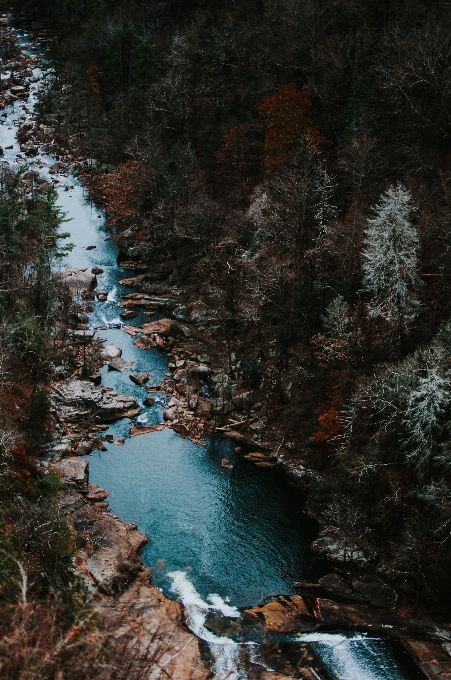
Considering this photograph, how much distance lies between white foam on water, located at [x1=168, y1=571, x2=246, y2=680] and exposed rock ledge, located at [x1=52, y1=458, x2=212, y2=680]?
44 centimetres

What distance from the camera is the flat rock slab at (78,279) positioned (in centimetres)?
5231

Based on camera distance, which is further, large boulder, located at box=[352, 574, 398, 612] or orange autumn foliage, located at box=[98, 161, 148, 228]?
orange autumn foliage, located at box=[98, 161, 148, 228]

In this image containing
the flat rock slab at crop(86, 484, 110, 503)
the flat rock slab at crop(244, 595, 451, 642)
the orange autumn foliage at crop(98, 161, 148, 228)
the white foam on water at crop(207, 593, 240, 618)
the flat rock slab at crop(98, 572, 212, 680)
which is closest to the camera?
the flat rock slab at crop(98, 572, 212, 680)

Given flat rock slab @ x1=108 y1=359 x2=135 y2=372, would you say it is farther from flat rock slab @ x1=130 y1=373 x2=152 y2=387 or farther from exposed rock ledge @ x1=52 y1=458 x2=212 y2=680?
exposed rock ledge @ x1=52 y1=458 x2=212 y2=680

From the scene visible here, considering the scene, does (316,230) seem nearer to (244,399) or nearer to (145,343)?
(244,399)

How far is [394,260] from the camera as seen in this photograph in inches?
1323

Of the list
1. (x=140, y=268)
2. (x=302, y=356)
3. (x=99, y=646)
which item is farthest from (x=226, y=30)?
(x=99, y=646)

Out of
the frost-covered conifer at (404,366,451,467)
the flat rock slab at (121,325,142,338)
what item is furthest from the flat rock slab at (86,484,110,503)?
the flat rock slab at (121,325,142,338)

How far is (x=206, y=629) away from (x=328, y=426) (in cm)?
1329

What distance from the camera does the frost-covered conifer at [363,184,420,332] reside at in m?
33.3

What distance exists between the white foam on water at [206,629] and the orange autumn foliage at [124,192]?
3974 centimetres

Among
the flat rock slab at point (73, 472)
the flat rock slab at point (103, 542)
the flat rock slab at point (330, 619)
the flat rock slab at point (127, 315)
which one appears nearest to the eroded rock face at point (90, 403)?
the flat rock slab at point (73, 472)

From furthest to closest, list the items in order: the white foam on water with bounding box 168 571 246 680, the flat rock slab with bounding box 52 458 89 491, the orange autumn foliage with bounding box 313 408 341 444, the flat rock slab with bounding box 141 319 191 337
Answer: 1. the flat rock slab with bounding box 141 319 191 337
2. the orange autumn foliage with bounding box 313 408 341 444
3. the flat rock slab with bounding box 52 458 89 491
4. the white foam on water with bounding box 168 571 246 680

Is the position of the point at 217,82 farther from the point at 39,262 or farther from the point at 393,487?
the point at 393,487
